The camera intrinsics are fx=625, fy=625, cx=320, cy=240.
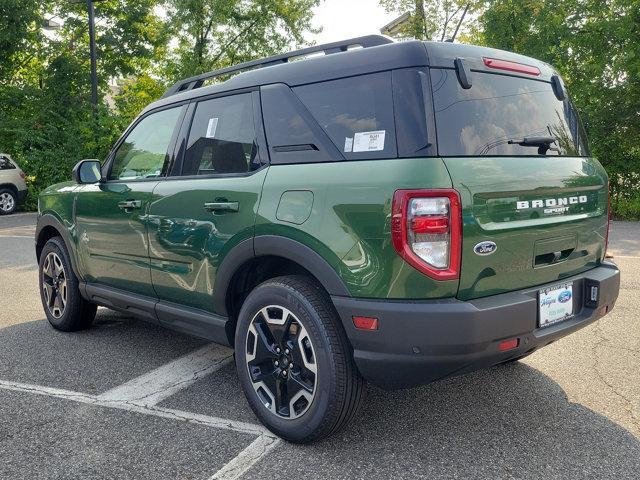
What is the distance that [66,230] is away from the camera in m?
4.79

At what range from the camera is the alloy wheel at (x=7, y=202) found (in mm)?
17531

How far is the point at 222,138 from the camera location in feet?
11.7

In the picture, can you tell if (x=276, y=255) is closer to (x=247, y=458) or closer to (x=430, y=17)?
(x=247, y=458)

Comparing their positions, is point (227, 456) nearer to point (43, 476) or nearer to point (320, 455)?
point (320, 455)

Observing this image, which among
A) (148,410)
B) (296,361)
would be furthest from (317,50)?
(148,410)

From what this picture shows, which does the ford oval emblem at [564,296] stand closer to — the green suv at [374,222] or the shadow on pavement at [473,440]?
the green suv at [374,222]

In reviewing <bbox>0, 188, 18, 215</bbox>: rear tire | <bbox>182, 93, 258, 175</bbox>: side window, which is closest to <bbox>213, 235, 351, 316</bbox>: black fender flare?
<bbox>182, 93, 258, 175</bbox>: side window

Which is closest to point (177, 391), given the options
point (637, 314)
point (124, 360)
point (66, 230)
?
point (124, 360)

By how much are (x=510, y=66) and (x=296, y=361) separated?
5.83 feet

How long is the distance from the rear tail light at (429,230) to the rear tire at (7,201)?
17553 millimetres

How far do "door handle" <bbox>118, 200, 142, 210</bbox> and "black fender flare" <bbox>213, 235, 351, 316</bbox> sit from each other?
942mm

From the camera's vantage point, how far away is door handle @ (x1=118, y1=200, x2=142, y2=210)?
3.95 meters

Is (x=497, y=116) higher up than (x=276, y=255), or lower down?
higher up

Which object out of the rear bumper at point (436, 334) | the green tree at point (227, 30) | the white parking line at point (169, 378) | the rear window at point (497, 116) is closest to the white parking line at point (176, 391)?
the white parking line at point (169, 378)
